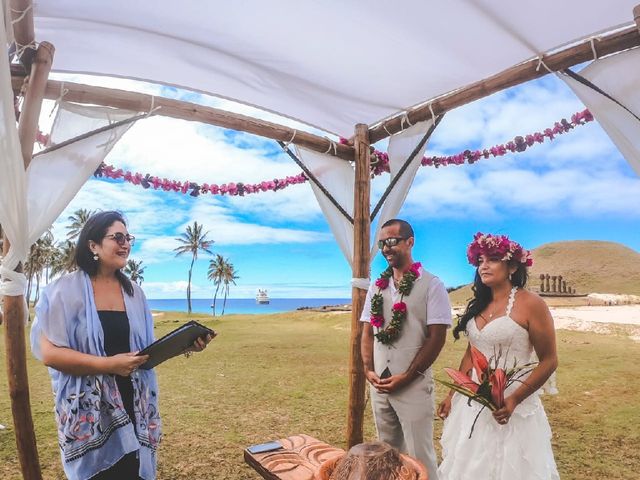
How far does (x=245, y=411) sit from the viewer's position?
246 inches

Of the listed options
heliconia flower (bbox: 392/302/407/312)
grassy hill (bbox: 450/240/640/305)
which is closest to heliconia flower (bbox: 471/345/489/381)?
heliconia flower (bbox: 392/302/407/312)

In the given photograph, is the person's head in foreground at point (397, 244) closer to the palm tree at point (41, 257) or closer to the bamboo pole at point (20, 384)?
the bamboo pole at point (20, 384)

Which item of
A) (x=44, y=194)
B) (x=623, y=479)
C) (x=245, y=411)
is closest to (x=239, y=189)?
(x=44, y=194)

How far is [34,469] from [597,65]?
4758 millimetres

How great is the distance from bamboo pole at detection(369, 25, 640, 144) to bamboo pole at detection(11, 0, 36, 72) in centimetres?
320

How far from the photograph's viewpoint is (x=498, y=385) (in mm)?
2273

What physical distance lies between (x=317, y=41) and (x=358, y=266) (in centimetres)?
227

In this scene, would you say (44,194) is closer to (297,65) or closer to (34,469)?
(34,469)

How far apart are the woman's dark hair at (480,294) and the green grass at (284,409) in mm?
2282

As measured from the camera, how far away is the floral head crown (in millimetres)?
2658

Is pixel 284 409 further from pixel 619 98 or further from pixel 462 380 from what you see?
pixel 619 98

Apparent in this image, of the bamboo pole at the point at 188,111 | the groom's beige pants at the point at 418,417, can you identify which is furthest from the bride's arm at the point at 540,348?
the bamboo pole at the point at 188,111

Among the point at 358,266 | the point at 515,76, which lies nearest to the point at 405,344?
the point at 358,266

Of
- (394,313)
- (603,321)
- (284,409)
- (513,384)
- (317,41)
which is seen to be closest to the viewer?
(513,384)
